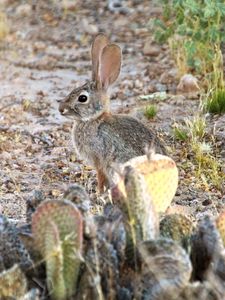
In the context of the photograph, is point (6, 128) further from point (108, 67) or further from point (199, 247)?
point (199, 247)

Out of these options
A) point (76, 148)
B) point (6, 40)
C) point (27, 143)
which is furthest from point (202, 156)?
point (6, 40)

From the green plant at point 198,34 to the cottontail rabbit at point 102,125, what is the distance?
1124mm

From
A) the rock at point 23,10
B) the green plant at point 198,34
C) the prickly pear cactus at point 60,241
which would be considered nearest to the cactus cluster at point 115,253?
the prickly pear cactus at point 60,241

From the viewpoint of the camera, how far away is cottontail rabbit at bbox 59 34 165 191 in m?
6.80

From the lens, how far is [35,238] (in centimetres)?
414

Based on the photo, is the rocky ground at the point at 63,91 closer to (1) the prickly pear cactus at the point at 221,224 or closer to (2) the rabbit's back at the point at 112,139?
(2) the rabbit's back at the point at 112,139

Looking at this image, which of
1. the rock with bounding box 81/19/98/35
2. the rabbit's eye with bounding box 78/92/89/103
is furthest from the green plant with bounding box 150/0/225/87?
the rock with bounding box 81/19/98/35

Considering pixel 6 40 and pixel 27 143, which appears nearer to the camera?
Answer: pixel 27 143

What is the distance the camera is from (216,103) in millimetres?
8102

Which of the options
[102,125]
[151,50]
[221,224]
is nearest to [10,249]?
[221,224]

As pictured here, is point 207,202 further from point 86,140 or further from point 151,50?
point 151,50

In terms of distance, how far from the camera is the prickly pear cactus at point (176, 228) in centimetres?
438

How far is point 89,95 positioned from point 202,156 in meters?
0.97

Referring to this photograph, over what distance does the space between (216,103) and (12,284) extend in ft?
14.5
